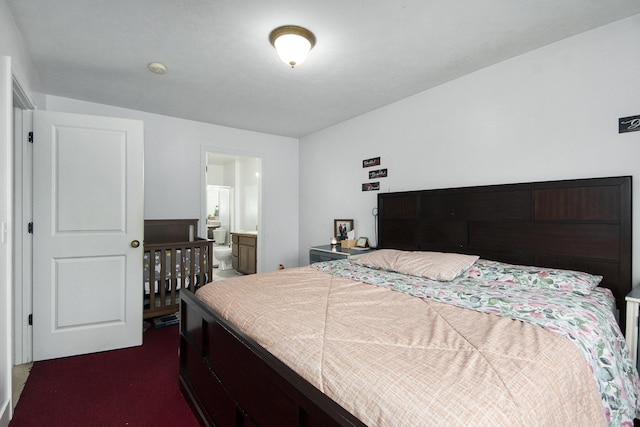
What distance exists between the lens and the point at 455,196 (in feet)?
9.29

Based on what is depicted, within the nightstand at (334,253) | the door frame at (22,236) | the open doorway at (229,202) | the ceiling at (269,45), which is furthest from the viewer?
the open doorway at (229,202)

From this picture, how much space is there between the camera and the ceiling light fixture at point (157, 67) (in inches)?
101

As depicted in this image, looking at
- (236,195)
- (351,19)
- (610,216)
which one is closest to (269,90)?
(351,19)

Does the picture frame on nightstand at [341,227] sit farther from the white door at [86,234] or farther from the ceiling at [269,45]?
the white door at [86,234]

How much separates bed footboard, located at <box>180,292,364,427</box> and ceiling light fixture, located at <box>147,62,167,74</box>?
1.97 metres

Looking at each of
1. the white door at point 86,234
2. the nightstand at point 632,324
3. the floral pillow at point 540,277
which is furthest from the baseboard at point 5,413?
the nightstand at point 632,324

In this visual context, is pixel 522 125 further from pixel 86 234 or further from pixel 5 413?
pixel 5 413

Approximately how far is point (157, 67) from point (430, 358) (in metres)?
2.99

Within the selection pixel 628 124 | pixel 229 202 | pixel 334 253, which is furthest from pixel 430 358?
pixel 229 202

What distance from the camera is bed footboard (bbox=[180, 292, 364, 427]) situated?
88 centimetres

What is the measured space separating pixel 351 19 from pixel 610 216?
7.14ft

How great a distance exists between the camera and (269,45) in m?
2.29

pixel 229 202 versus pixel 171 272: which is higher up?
pixel 229 202

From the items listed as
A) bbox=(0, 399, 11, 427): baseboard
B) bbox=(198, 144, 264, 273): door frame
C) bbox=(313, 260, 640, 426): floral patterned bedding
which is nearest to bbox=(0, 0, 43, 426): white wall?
bbox=(0, 399, 11, 427): baseboard
